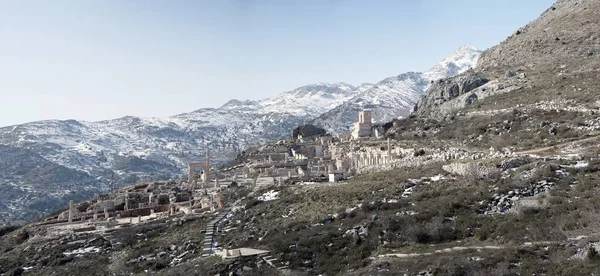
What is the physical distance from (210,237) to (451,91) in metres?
68.7

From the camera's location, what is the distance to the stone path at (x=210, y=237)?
31955 mm

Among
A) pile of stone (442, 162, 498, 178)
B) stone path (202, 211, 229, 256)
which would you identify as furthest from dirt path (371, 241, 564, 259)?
pile of stone (442, 162, 498, 178)

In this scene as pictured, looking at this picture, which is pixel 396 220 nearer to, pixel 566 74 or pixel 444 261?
pixel 444 261

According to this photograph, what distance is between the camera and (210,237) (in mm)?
35469

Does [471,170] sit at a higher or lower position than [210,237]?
higher

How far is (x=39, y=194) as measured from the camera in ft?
645

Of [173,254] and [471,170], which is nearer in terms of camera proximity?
[173,254]

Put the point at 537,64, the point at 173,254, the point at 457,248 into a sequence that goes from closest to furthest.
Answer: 1. the point at 457,248
2. the point at 173,254
3. the point at 537,64

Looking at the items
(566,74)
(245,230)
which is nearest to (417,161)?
(245,230)

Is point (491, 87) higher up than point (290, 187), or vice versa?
point (491, 87)

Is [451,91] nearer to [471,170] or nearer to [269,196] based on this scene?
[269,196]

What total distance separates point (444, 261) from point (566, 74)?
61.9 metres

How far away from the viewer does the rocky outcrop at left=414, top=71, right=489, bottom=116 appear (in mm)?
87688

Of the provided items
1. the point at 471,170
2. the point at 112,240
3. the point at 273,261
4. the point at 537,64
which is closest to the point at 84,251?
the point at 112,240
